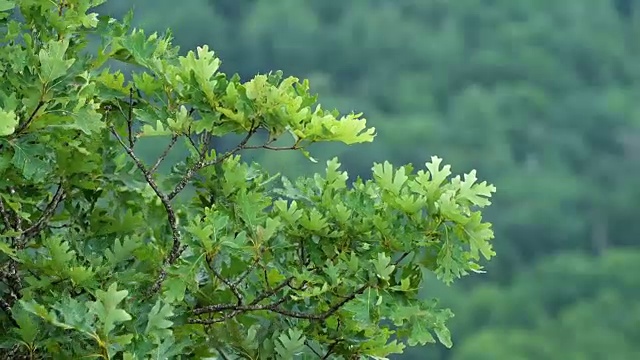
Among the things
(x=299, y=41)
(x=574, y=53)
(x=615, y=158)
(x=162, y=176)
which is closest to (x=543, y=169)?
(x=615, y=158)

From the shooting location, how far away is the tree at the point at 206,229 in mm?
1832

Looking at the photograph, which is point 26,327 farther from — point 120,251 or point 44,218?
point 44,218

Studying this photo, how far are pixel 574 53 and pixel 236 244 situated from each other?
2749 cm

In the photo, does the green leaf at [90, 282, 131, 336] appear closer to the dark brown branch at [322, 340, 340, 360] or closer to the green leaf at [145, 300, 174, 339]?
the green leaf at [145, 300, 174, 339]

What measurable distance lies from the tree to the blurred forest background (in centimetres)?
1975

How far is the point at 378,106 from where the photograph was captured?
2783 centimetres

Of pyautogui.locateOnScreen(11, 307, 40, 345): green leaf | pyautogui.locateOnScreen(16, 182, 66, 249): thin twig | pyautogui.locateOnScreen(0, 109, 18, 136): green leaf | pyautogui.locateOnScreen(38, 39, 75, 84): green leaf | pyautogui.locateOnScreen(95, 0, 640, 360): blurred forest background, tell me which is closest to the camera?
pyautogui.locateOnScreen(0, 109, 18, 136): green leaf

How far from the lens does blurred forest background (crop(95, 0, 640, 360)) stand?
23.8m

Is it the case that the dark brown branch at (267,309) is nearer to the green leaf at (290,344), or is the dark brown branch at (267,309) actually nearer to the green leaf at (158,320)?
the green leaf at (290,344)

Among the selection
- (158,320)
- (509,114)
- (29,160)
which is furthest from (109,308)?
(509,114)

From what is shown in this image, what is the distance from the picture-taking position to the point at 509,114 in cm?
2836

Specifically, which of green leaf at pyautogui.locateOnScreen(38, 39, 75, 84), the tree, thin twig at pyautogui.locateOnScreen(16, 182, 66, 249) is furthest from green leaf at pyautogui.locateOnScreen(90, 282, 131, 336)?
thin twig at pyautogui.locateOnScreen(16, 182, 66, 249)

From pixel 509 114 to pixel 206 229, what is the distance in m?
26.9

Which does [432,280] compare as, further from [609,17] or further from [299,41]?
[609,17]
